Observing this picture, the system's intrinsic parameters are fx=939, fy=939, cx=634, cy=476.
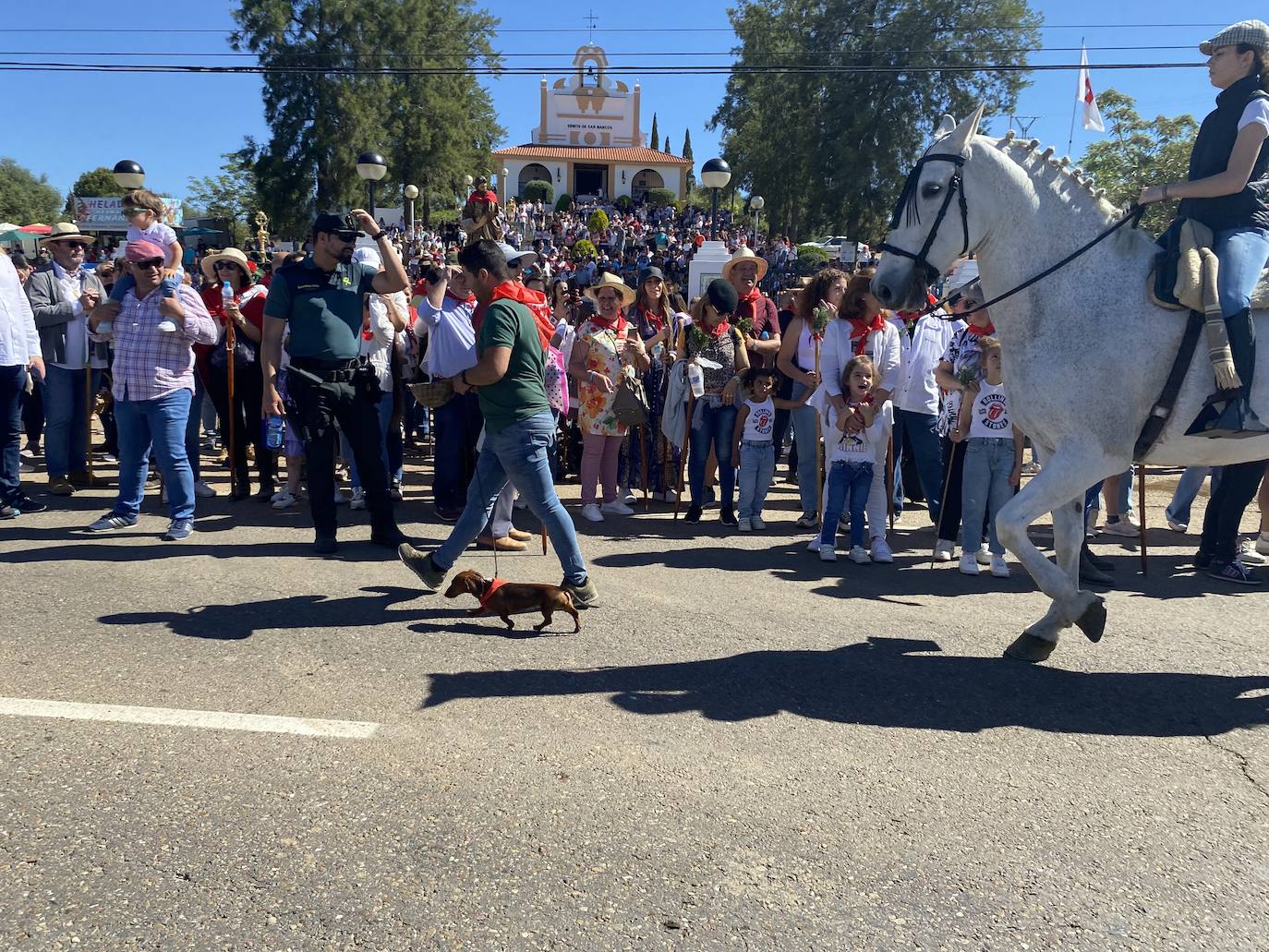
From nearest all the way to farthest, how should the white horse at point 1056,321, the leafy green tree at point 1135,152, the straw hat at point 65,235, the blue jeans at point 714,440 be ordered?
1. the white horse at point 1056,321
2. the blue jeans at point 714,440
3. the straw hat at point 65,235
4. the leafy green tree at point 1135,152

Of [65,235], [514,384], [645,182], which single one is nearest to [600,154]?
[645,182]

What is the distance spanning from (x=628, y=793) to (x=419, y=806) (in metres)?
0.73

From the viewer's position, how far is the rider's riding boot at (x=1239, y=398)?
14.1ft

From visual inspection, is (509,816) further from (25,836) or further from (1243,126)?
(1243,126)

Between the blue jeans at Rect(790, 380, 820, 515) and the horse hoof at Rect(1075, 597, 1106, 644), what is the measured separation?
11.7 ft

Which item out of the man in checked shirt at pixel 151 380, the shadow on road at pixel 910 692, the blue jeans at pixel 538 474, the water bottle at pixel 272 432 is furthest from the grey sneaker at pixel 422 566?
the water bottle at pixel 272 432

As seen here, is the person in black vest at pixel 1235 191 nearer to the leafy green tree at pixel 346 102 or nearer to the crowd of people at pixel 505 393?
the crowd of people at pixel 505 393

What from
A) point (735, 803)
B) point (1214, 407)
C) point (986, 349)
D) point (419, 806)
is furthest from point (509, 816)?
point (986, 349)

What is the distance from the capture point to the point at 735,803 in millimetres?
3322

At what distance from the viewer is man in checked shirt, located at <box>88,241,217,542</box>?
22.8 feet

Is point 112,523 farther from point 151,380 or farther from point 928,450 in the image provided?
point 928,450

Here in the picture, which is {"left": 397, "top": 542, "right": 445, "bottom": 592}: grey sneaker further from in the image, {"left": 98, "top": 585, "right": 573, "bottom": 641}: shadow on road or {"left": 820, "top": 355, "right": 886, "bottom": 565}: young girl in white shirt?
{"left": 820, "top": 355, "right": 886, "bottom": 565}: young girl in white shirt

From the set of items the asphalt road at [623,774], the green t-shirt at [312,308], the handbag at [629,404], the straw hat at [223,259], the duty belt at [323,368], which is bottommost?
the asphalt road at [623,774]

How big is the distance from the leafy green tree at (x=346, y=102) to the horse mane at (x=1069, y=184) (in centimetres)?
4690
